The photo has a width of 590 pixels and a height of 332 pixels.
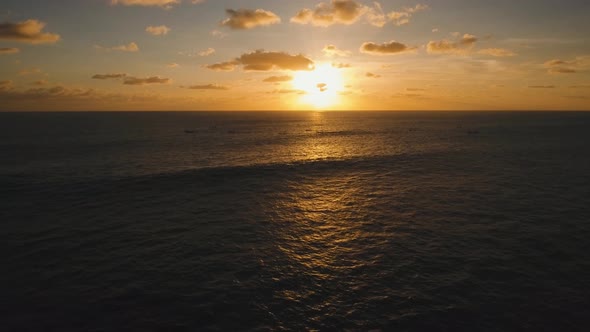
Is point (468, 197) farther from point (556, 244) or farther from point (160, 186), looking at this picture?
point (160, 186)

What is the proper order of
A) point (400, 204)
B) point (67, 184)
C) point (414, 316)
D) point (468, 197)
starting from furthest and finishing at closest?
1. point (67, 184)
2. point (468, 197)
3. point (400, 204)
4. point (414, 316)

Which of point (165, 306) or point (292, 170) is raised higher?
point (292, 170)

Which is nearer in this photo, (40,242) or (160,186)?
(40,242)

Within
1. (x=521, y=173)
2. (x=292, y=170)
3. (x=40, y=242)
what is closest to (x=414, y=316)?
(x=40, y=242)

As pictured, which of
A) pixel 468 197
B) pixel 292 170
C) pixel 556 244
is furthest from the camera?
pixel 292 170

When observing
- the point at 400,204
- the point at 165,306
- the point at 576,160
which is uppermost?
the point at 576,160

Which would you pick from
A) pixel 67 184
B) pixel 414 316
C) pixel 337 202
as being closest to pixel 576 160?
pixel 337 202
